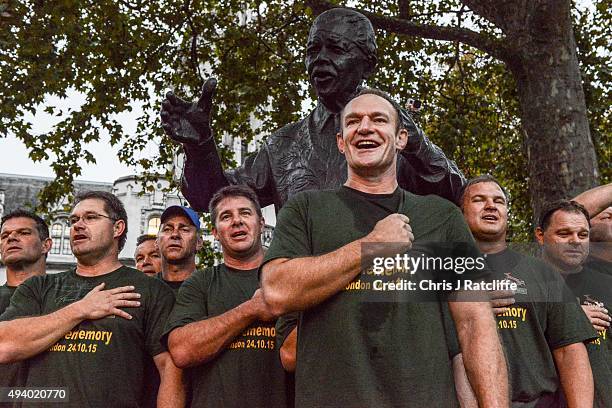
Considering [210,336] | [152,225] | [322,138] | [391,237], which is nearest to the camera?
[391,237]

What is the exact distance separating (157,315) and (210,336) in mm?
489

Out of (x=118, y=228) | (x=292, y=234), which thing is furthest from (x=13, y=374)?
(x=292, y=234)

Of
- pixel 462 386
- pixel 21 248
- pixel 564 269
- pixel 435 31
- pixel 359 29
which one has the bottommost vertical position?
pixel 462 386

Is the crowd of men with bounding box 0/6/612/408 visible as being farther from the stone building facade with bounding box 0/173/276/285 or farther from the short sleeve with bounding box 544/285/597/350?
the stone building facade with bounding box 0/173/276/285

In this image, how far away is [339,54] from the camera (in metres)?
4.01

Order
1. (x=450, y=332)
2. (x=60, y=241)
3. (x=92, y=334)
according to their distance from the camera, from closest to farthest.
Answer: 1. (x=450, y=332)
2. (x=92, y=334)
3. (x=60, y=241)

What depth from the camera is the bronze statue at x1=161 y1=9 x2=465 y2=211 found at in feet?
12.7

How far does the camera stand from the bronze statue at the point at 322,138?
3885 mm

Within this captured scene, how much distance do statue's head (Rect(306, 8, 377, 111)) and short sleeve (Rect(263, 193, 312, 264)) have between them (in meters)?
1.37

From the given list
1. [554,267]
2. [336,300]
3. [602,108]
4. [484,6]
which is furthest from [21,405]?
[602,108]

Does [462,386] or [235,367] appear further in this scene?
[235,367]

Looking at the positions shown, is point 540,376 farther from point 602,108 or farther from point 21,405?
point 602,108

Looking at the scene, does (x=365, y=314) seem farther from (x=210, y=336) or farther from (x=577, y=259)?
(x=577, y=259)

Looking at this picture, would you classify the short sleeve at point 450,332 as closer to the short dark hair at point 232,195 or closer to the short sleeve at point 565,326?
the short sleeve at point 565,326
